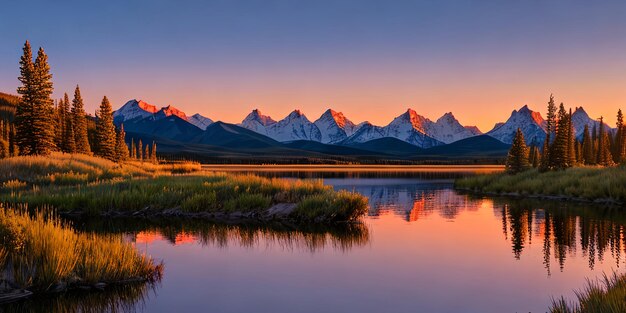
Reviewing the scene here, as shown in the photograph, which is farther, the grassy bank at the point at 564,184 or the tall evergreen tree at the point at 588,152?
the tall evergreen tree at the point at 588,152

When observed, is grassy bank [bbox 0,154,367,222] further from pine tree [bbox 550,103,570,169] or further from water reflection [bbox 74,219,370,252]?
pine tree [bbox 550,103,570,169]

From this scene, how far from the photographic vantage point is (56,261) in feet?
42.5

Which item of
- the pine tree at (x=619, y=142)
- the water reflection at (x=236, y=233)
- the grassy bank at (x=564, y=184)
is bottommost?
the water reflection at (x=236, y=233)

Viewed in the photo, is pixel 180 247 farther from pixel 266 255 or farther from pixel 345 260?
pixel 345 260

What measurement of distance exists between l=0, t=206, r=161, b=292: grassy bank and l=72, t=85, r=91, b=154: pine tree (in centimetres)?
6946

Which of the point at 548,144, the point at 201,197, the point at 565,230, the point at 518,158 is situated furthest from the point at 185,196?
the point at 548,144

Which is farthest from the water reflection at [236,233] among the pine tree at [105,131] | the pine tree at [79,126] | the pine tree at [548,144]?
the pine tree at [79,126]

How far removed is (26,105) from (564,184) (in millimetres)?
59217

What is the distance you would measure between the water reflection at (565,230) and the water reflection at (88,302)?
44.3ft

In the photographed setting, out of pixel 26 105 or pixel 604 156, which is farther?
pixel 604 156

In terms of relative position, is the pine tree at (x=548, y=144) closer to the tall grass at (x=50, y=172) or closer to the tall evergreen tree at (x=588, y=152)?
the tall evergreen tree at (x=588, y=152)

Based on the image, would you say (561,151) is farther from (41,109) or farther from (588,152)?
(41,109)

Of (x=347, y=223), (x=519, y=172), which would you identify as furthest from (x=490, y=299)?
(x=519, y=172)

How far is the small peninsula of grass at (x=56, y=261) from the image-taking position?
12.7m
